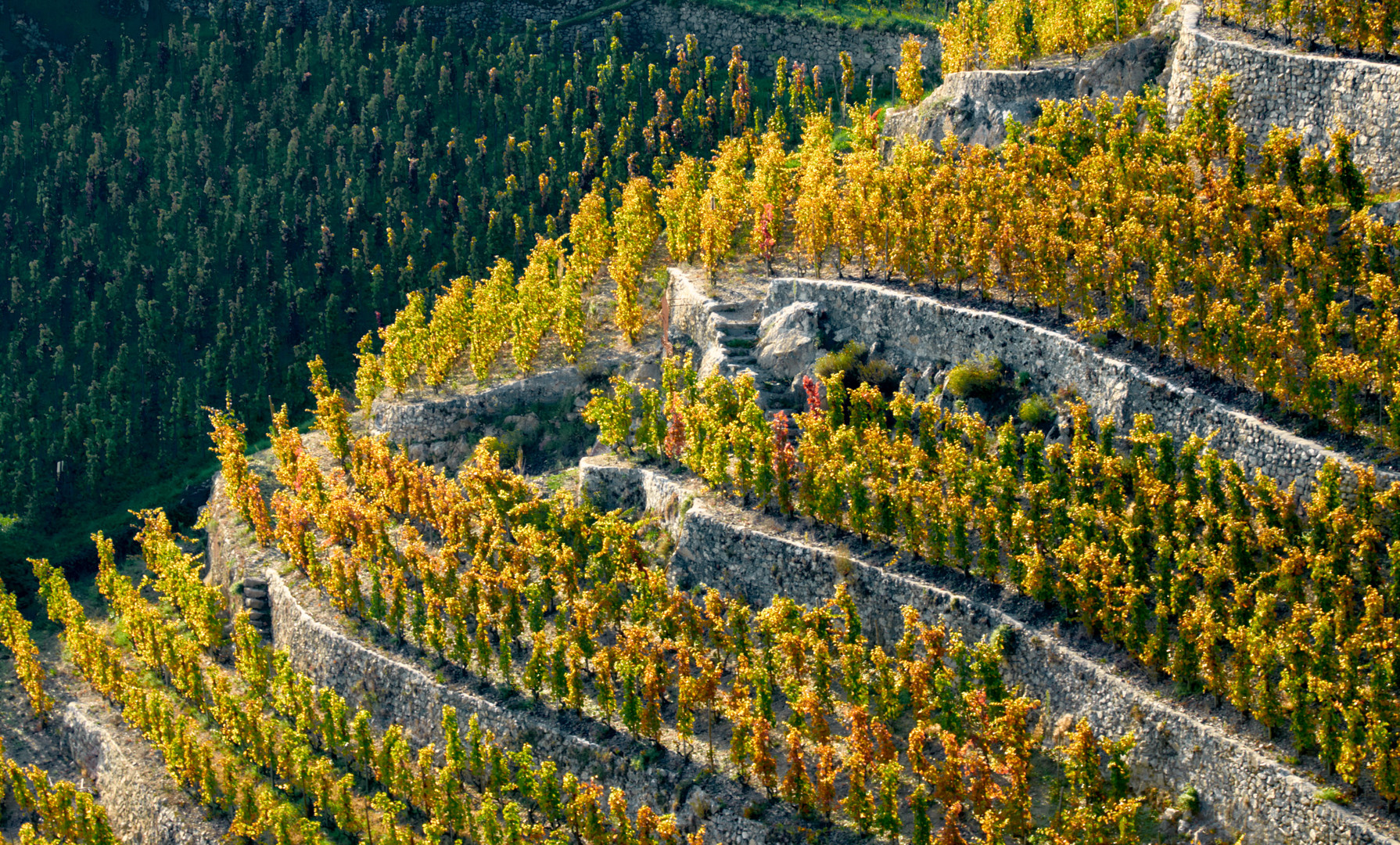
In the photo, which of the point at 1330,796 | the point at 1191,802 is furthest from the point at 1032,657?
the point at 1330,796

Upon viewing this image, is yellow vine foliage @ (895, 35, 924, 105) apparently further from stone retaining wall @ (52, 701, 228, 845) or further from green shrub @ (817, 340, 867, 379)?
stone retaining wall @ (52, 701, 228, 845)

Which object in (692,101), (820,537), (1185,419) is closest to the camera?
(1185,419)

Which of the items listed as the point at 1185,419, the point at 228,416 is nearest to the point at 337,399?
the point at 228,416

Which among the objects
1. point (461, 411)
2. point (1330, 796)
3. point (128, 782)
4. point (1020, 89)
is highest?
point (1020, 89)

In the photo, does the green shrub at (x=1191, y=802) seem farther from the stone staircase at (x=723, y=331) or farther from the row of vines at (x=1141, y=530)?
the stone staircase at (x=723, y=331)

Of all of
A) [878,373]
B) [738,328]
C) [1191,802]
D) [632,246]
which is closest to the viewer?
[1191,802]

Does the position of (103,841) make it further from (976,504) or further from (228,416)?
(976,504)

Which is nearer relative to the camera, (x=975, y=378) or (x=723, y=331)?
(x=975, y=378)

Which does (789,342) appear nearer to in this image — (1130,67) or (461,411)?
(461,411)
